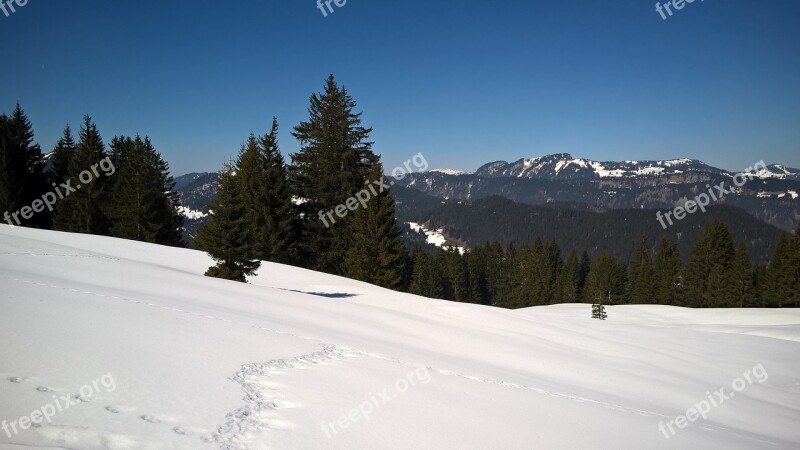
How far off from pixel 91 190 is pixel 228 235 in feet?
96.3

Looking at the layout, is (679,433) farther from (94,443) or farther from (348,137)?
(348,137)

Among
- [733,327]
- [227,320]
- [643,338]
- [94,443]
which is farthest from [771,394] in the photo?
[94,443]

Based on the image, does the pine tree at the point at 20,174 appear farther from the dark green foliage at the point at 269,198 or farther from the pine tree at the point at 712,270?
the pine tree at the point at 712,270

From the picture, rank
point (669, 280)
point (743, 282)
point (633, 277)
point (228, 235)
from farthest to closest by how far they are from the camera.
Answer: point (633, 277), point (669, 280), point (743, 282), point (228, 235)

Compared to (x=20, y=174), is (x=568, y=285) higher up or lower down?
lower down

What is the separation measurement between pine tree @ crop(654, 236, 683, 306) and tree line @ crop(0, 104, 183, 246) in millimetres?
63632

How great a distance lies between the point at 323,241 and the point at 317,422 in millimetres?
28556

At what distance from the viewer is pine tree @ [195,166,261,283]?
52.4 ft

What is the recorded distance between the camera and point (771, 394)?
40.1ft

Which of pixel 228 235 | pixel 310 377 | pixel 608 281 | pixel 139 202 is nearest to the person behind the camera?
pixel 310 377

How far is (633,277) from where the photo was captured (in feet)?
237

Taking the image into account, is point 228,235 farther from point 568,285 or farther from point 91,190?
point 568,285

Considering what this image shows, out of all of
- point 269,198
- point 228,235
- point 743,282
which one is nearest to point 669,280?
point 743,282

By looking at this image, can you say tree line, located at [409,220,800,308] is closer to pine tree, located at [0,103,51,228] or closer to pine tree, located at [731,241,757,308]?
pine tree, located at [731,241,757,308]
